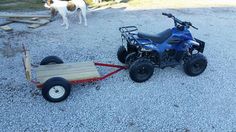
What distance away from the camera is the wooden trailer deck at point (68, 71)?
573 centimetres

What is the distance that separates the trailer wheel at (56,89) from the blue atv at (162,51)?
5.10 ft

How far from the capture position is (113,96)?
5.82 meters

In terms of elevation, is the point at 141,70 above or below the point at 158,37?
below

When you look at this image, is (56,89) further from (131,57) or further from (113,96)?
(131,57)

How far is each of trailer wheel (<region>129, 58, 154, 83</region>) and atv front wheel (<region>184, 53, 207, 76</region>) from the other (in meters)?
0.97

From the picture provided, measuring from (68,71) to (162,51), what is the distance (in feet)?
7.47

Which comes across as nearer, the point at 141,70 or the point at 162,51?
the point at 141,70

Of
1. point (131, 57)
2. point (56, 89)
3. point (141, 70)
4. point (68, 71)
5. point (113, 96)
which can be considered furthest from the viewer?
point (131, 57)

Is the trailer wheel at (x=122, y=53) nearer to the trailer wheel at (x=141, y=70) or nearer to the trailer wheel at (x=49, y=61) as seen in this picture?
the trailer wheel at (x=141, y=70)

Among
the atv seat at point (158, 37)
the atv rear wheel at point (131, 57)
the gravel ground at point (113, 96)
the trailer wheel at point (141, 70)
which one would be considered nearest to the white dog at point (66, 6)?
the gravel ground at point (113, 96)

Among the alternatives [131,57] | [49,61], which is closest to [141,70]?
[131,57]

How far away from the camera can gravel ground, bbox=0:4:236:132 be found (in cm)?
500

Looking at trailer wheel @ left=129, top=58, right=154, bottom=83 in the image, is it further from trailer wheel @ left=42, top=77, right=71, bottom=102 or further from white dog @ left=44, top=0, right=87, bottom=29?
white dog @ left=44, top=0, right=87, bottom=29

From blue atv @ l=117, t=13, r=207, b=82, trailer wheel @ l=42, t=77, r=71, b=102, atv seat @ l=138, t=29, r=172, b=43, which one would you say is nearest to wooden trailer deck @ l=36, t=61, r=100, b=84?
trailer wheel @ l=42, t=77, r=71, b=102
